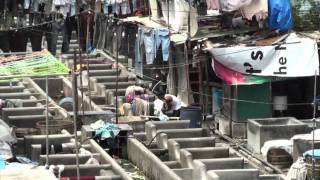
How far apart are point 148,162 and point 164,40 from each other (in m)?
7.43

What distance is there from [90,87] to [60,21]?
7.81 meters

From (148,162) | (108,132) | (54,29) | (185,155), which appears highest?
(54,29)

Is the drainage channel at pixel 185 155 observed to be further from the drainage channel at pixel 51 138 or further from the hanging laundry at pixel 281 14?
the hanging laundry at pixel 281 14

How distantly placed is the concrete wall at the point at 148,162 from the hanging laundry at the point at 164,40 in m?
5.59

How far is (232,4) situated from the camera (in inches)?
933

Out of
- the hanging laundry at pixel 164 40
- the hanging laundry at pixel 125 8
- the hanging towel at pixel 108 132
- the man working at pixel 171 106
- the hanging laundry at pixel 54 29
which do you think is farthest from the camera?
the hanging laundry at pixel 54 29

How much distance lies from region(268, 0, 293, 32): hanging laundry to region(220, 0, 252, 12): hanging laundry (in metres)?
0.71

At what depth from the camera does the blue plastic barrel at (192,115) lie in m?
24.7

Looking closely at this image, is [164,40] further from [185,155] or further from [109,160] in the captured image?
[109,160]

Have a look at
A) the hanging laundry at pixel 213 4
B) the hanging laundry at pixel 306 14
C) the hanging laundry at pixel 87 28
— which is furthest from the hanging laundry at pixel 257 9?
the hanging laundry at pixel 87 28

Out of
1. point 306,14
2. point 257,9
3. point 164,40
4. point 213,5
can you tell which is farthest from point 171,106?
point 306,14

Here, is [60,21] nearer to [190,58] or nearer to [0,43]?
[0,43]

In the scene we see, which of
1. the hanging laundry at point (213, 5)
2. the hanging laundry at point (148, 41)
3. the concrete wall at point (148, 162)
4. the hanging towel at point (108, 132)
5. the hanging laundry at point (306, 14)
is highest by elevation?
the hanging laundry at point (213, 5)

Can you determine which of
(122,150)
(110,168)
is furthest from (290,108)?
(110,168)
